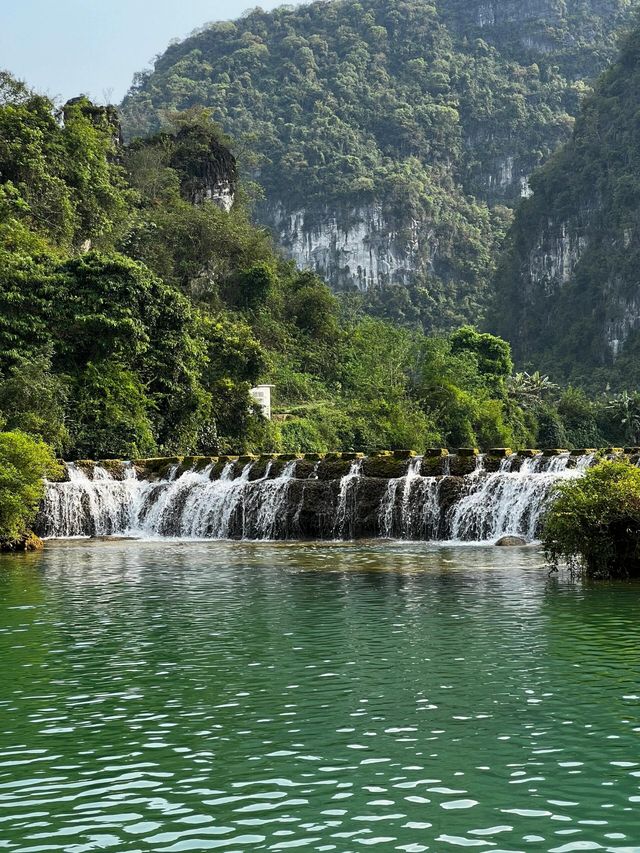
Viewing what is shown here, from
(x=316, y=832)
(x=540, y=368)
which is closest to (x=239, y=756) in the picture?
(x=316, y=832)

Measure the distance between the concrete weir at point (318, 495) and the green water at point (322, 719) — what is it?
368 inches

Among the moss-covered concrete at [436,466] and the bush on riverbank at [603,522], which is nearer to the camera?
the bush on riverbank at [603,522]

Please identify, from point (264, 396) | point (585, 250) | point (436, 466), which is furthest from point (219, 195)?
point (585, 250)

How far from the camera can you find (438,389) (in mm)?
53969

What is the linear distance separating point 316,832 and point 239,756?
158 centimetres

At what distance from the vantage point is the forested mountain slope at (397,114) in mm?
131125

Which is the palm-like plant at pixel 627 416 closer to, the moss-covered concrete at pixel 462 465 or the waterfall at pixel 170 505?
the moss-covered concrete at pixel 462 465

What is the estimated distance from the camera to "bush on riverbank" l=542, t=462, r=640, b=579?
16.6 m

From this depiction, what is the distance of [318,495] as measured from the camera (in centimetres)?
2797

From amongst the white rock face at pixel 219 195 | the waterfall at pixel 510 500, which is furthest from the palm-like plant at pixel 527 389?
the waterfall at pixel 510 500

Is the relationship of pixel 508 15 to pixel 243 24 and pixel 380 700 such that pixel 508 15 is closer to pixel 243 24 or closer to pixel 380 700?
pixel 243 24

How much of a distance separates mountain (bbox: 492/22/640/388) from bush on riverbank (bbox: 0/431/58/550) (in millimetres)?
78375

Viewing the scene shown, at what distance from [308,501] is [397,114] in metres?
121

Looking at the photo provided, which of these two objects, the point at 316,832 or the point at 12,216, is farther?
the point at 12,216
